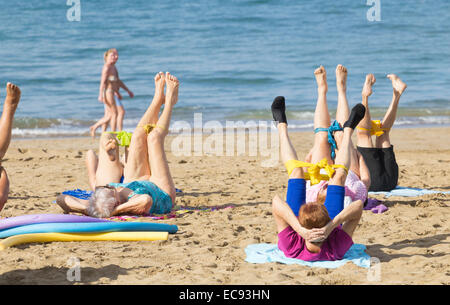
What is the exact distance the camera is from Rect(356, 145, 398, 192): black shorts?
Answer: 23.4ft

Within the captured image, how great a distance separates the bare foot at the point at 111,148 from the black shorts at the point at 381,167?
263cm

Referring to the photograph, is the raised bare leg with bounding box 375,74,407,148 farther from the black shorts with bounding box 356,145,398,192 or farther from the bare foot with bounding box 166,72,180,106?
the bare foot with bounding box 166,72,180,106

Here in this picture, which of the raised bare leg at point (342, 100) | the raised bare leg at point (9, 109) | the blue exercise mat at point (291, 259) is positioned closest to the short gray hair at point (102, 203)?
the raised bare leg at point (9, 109)

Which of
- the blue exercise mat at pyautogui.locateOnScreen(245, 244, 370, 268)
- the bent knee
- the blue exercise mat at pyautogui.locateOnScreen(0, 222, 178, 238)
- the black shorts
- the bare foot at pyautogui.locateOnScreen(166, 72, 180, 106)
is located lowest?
the blue exercise mat at pyautogui.locateOnScreen(245, 244, 370, 268)

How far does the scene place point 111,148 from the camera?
6605mm

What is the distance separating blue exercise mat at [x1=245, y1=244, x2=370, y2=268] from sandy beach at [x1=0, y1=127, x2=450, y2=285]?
0.07 m

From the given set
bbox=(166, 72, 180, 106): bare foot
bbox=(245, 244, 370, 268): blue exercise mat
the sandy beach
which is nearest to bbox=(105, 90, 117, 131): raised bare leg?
the sandy beach

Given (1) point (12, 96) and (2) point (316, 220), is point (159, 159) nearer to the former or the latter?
(1) point (12, 96)

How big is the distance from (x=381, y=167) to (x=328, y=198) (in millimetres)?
2500

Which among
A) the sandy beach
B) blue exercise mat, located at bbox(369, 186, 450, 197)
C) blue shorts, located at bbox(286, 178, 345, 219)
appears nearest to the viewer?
the sandy beach

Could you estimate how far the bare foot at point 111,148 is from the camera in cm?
658

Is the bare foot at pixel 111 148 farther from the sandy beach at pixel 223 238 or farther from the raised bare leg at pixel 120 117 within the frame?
the raised bare leg at pixel 120 117
